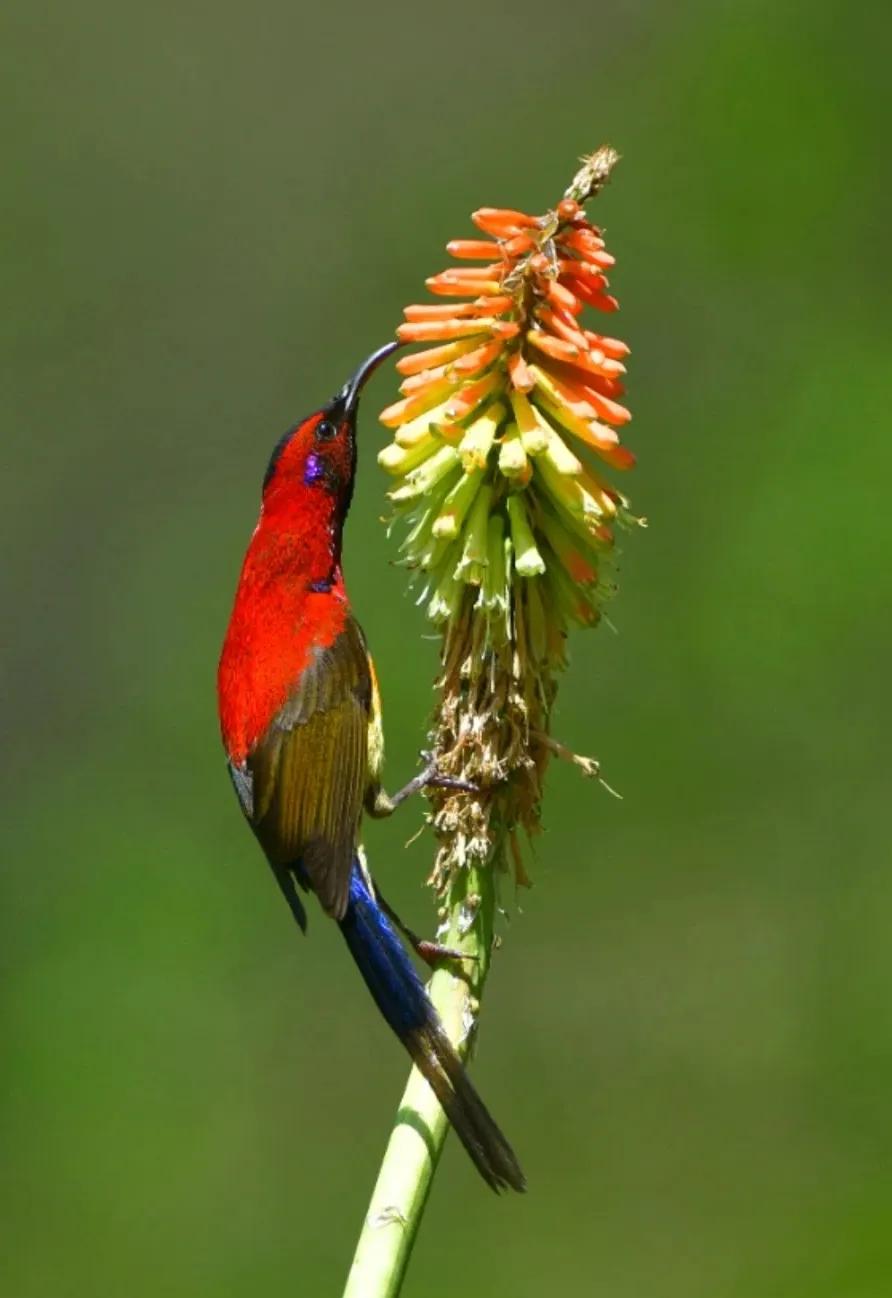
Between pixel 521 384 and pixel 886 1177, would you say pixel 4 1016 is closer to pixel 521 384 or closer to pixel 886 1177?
pixel 886 1177

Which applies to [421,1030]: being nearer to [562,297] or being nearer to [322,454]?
[562,297]

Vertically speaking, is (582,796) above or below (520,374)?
below

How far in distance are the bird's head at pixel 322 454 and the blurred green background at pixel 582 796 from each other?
8.10ft

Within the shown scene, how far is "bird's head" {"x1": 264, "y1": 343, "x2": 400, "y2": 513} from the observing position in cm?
456

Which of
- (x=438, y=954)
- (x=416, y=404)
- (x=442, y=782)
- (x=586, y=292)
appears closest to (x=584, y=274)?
(x=586, y=292)

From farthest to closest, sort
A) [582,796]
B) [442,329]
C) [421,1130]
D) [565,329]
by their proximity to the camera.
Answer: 1. [582,796]
2. [442,329]
3. [565,329]
4. [421,1130]

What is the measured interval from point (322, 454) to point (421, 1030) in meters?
1.77

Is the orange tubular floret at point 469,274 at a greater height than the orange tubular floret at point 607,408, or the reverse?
the orange tubular floret at point 469,274

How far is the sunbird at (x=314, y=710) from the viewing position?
3.76 m

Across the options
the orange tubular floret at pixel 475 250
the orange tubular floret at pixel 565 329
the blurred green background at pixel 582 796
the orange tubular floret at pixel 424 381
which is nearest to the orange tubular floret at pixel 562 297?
the orange tubular floret at pixel 565 329

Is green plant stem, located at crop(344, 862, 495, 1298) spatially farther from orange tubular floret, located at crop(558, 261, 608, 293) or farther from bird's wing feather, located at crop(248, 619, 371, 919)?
orange tubular floret, located at crop(558, 261, 608, 293)

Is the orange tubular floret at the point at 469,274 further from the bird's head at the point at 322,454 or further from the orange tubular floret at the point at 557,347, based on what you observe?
the bird's head at the point at 322,454

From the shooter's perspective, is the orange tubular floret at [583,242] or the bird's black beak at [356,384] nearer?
the orange tubular floret at [583,242]

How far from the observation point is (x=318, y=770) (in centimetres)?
407
